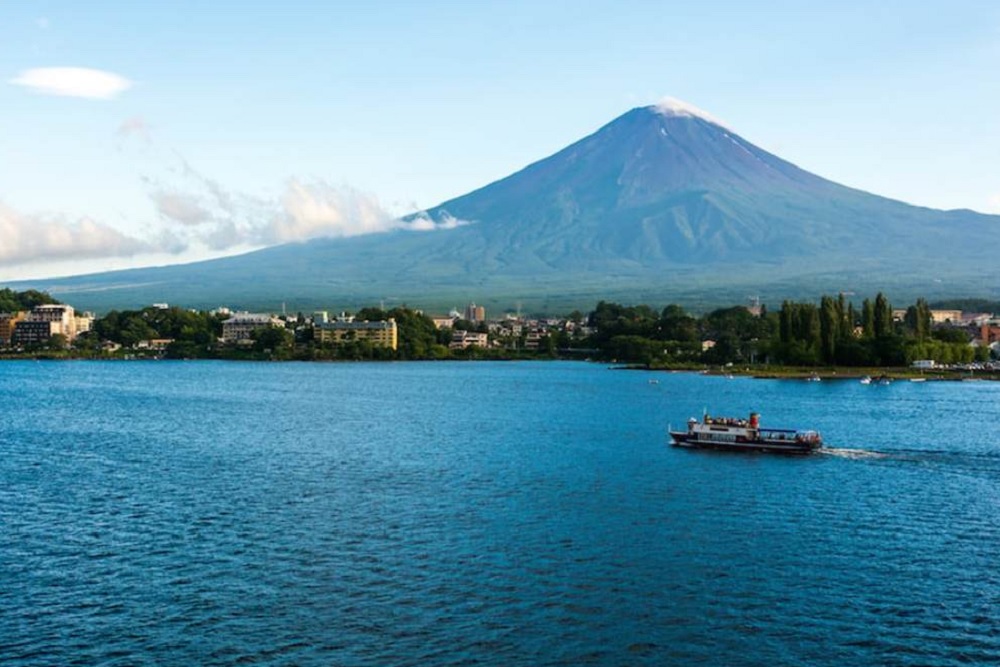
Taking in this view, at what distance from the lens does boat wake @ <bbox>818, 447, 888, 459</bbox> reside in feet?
89.0

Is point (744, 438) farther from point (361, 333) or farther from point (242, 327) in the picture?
point (242, 327)

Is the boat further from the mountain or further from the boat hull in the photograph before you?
the mountain

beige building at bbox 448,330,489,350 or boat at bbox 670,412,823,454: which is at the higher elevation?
beige building at bbox 448,330,489,350

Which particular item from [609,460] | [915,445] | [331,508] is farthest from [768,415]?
[331,508]

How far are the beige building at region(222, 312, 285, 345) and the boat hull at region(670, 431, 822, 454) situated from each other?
229 ft

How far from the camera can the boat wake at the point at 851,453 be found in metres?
27.1

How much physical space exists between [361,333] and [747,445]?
215 ft

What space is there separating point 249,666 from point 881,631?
7.26 m

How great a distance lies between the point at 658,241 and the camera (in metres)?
177

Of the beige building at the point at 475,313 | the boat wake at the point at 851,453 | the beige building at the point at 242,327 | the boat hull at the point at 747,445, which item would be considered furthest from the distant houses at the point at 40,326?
the boat wake at the point at 851,453

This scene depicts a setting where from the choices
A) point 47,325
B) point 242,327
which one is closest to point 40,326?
point 47,325

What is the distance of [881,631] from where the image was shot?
1278 cm

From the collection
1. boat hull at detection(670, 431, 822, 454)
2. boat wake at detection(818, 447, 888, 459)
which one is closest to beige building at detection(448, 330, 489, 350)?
boat hull at detection(670, 431, 822, 454)

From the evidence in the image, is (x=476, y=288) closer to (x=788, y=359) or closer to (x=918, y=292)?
(x=918, y=292)
